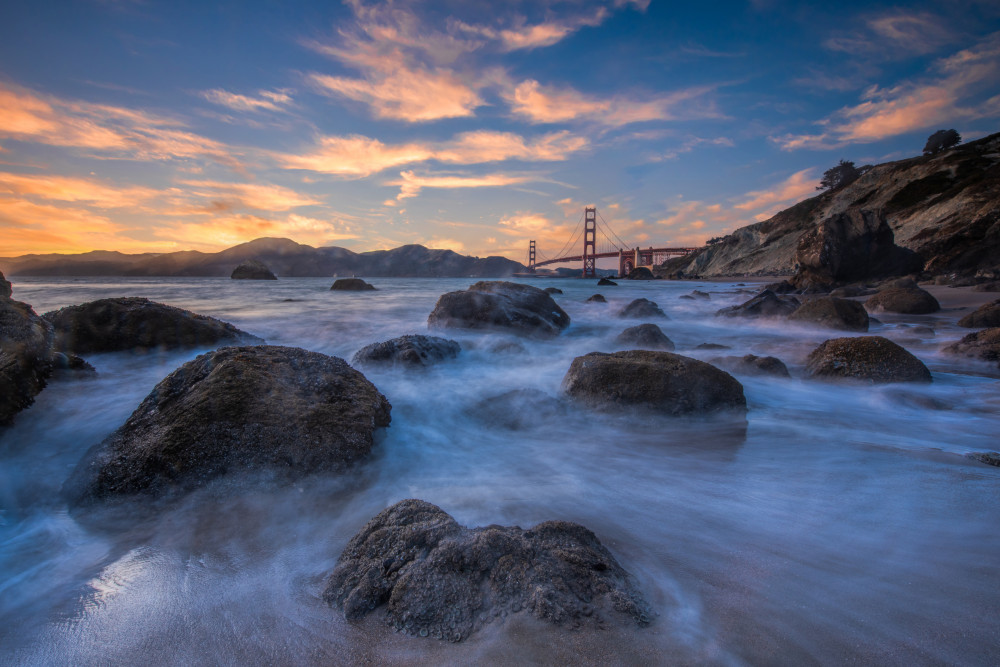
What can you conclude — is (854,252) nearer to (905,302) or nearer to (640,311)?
(905,302)

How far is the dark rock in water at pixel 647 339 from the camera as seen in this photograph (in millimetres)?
5749

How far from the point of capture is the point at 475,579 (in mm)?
1188

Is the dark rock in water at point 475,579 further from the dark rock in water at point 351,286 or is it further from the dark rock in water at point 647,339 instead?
the dark rock in water at point 351,286

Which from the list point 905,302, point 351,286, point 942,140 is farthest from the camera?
point 942,140

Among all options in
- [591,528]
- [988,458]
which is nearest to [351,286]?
[591,528]

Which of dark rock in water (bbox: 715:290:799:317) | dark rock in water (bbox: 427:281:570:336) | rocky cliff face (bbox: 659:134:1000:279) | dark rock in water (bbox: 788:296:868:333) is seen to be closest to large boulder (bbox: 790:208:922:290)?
rocky cliff face (bbox: 659:134:1000:279)

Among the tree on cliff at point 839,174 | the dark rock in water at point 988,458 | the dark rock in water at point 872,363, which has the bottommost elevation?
the dark rock in water at point 988,458

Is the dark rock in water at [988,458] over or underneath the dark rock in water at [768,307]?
underneath

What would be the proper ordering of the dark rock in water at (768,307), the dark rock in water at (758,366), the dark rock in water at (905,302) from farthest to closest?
the dark rock in water at (905,302) < the dark rock in water at (768,307) < the dark rock in water at (758,366)

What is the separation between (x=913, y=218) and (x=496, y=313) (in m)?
26.0

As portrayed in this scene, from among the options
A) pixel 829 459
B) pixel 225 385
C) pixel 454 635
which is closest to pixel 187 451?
pixel 225 385

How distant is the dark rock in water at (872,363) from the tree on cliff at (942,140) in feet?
149

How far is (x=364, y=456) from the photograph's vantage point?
7.74 feet

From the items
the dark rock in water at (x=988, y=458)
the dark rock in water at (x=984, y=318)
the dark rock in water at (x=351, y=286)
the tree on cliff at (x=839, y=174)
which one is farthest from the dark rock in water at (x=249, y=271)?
the tree on cliff at (x=839, y=174)
